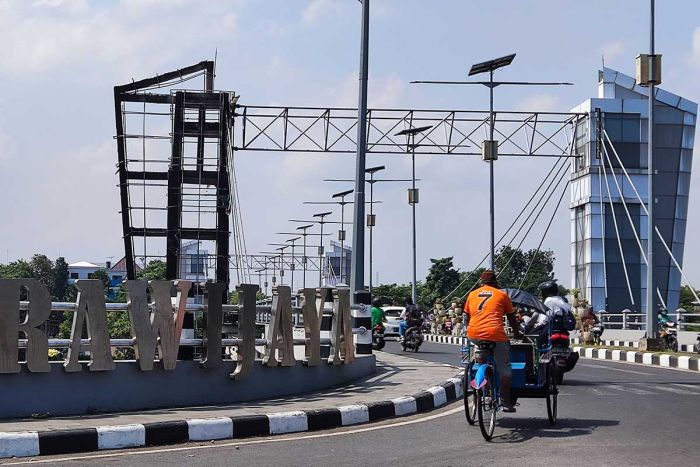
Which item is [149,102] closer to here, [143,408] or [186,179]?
[186,179]

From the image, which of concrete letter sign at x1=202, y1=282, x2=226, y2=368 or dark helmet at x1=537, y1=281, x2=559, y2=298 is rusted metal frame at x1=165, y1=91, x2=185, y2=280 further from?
concrete letter sign at x1=202, y1=282, x2=226, y2=368

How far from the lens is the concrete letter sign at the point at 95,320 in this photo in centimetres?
1043

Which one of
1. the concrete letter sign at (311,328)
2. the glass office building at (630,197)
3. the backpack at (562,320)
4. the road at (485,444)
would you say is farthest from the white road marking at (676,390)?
the glass office building at (630,197)

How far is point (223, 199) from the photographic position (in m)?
24.5

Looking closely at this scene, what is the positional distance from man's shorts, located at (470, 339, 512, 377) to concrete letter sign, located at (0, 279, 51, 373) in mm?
3886

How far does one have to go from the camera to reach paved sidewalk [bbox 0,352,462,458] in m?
8.59

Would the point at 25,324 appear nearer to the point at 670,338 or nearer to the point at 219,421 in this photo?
the point at 219,421

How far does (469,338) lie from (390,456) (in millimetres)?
1901

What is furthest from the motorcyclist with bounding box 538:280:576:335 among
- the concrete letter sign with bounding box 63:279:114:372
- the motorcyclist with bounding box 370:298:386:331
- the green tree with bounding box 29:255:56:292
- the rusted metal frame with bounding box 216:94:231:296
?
the green tree with bounding box 29:255:56:292

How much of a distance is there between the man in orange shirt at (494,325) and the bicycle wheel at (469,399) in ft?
0.89

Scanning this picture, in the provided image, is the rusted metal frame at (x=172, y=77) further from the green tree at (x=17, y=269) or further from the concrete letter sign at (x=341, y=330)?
the green tree at (x=17, y=269)

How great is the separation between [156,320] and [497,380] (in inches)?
138

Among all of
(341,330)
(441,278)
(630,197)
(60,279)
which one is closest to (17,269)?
(60,279)

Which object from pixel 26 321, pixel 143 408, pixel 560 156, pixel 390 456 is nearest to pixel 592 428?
pixel 390 456
